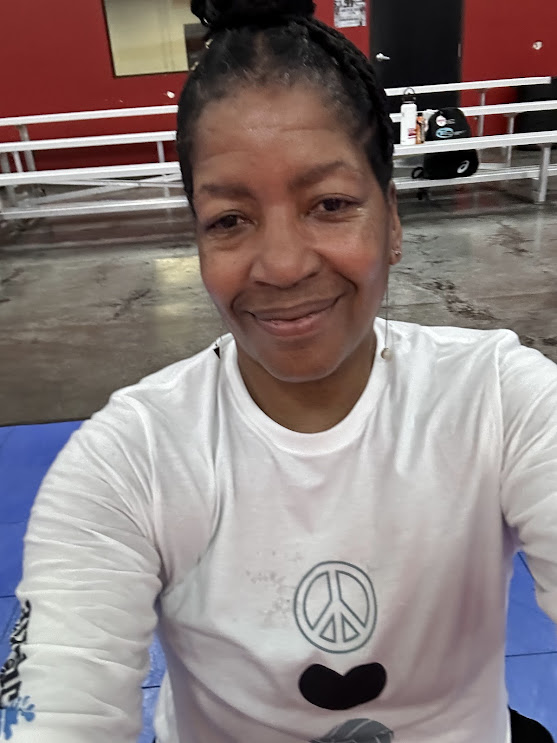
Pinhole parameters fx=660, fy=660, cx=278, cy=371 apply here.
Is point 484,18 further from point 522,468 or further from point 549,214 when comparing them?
point 522,468

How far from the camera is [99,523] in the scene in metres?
0.80

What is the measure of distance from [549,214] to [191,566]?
5.66m

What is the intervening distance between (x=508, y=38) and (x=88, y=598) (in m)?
8.96

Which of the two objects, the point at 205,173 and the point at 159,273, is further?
the point at 159,273

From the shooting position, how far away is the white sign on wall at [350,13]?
25.3 ft

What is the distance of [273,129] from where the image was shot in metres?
0.81

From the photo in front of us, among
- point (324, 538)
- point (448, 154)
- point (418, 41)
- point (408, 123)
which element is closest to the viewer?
point (324, 538)

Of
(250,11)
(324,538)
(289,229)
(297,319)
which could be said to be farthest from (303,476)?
(250,11)

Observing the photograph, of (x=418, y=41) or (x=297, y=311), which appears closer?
(x=297, y=311)

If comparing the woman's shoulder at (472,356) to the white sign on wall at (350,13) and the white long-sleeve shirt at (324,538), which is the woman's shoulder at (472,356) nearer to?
the white long-sleeve shirt at (324,538)

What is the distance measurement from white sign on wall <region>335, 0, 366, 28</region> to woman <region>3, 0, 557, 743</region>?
7790 mm

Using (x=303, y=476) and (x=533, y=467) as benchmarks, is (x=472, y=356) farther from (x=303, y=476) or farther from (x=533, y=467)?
(x=303, y=476)

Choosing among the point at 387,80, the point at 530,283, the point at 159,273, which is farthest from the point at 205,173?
the point at 387,80

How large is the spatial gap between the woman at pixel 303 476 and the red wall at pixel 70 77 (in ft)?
24.6
